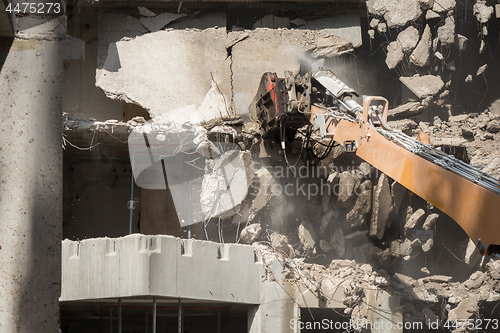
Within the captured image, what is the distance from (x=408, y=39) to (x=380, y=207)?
4054mm

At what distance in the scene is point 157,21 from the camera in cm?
1241

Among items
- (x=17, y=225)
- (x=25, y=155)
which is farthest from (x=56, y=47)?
(x=17, y=225)

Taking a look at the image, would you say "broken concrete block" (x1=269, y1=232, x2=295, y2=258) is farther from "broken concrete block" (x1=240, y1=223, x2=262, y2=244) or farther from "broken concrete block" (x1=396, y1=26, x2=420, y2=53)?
"broken concrete block" (x1=396, y1=26, x2=420, y2=53)

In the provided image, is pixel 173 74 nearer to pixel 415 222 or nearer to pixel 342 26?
pixel 342 26

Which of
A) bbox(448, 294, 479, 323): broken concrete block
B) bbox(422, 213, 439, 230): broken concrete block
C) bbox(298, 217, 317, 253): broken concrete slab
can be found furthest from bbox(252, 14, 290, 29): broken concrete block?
bbox(448, 294, 479, 323): broken concrete block

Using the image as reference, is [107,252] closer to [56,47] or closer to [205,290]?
[205,290]

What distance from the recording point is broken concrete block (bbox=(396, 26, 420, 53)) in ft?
40.1

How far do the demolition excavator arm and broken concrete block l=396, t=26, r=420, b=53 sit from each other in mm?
3458

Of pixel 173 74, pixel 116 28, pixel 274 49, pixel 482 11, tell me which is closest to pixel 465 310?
pixel 482 11

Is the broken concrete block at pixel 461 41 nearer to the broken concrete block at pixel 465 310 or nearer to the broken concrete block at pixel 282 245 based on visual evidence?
the broken concrete block at pixel 465 310

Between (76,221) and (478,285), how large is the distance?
9385mm

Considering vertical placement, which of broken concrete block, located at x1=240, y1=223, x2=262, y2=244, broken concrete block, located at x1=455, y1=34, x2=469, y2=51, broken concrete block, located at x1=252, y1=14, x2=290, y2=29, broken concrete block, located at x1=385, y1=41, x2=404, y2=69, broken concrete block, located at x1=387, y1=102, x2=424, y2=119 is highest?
broken concrete block, located at x1=252, y1=14, x2=290, y2=29

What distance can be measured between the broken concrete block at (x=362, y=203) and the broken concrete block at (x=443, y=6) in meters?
4.50

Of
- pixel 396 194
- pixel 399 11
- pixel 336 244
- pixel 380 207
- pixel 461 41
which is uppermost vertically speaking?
pixel 399 11
